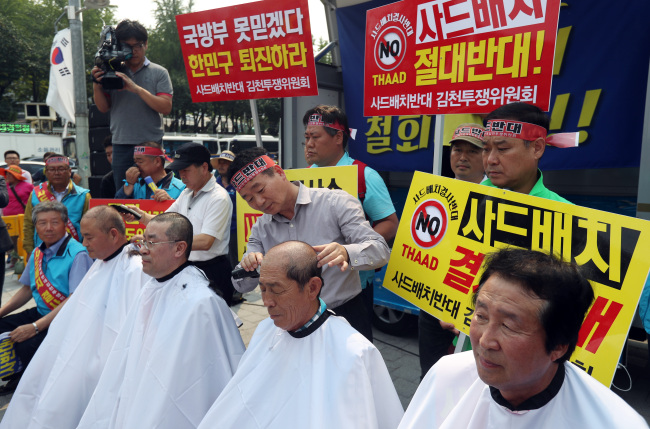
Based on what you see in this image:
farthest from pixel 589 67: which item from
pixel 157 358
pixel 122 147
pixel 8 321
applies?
pixel 8 321

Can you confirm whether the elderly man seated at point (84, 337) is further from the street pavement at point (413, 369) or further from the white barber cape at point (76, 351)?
the street pavement at point (413, 369)

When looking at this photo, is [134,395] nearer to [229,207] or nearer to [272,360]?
[272,360]

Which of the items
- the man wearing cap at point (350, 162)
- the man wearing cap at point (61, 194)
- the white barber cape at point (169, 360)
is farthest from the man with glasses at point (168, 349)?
the man wearing cap at point (61, 194)

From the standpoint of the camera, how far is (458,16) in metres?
2.38

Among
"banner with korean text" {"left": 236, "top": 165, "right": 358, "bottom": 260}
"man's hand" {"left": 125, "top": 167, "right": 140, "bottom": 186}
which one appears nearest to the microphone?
"man's hand" {"left": 125, "top": 167, "right": 140, "bottom": 186}

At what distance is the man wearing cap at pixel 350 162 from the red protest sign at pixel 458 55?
0.27 metres

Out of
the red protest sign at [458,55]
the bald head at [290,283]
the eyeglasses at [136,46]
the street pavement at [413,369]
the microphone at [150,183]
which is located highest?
the eyeglasses at [136,46]

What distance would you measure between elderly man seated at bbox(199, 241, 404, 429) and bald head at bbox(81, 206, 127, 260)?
68.9 inches

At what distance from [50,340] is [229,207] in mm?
1470

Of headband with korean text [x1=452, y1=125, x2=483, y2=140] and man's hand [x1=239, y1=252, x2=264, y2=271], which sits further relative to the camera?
headband with korean text [x1=452, y1=125, x2=483, y2=140]

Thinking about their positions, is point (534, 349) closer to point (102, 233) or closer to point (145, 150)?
point (102, 233)

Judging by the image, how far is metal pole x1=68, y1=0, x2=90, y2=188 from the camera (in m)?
7.86

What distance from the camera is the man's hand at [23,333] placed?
11.4 ft

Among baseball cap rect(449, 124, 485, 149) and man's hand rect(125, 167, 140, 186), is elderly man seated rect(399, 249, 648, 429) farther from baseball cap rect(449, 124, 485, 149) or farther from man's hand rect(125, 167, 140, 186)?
man's hand rect(125, 167, 140, 186)
